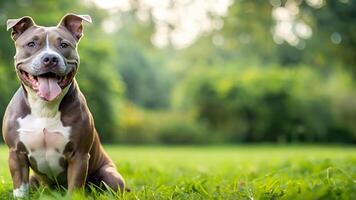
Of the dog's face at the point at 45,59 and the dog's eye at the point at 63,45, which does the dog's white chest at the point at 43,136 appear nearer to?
the dog's face at the point at 45,59

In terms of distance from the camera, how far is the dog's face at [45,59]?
362 centimetres

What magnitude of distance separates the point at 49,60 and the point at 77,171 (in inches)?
31.1

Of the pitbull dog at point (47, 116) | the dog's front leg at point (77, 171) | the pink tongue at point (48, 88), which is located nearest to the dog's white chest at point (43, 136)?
the pitbull dog at point (47, 116)

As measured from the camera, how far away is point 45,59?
359 cm

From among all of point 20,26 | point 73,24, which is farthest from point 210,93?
point 20,26

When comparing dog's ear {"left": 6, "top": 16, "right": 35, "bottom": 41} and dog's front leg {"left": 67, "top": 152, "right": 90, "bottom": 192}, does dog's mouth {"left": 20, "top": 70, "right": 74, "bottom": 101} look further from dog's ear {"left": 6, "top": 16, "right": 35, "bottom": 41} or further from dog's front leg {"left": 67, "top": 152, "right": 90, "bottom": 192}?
dog's front leg {"left": 67, "top": 152, "right": 90, "bottom": 192}

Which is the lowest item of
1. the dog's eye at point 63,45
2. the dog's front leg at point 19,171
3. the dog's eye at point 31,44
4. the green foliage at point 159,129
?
the green foliage at point 159,129

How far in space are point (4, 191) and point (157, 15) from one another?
26.2 feet

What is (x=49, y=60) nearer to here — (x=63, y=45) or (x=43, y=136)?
(x=63, y=45)

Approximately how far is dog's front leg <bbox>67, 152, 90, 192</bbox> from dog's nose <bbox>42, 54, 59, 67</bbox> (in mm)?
652

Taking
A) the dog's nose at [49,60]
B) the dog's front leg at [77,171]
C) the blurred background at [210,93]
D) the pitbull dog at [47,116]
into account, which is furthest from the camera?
the blurred background at [210,93]

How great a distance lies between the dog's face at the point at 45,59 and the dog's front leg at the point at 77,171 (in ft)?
1.54

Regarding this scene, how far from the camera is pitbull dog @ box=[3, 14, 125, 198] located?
3719 mm

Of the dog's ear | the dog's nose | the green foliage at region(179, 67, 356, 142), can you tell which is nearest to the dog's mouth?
the dog's nose
